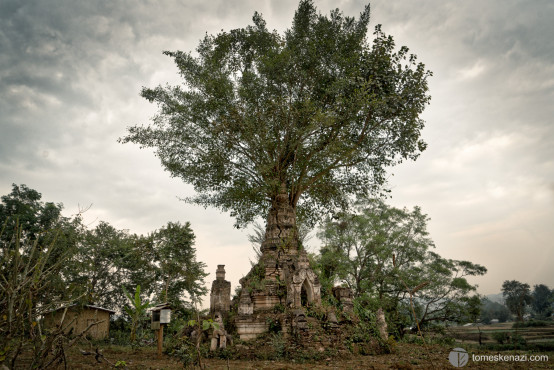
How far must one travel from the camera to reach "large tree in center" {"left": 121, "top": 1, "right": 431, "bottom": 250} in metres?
13.6

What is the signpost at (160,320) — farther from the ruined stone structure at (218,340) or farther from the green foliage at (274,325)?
the green foliage at (274,325)

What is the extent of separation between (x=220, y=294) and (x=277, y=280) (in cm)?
250

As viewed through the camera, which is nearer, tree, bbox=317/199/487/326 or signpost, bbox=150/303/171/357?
signpost, bbox=150/303/171/357

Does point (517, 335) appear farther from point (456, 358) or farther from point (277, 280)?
point (277, 280)

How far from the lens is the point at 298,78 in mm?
14602

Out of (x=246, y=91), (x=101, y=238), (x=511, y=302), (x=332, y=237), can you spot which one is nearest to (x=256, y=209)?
(x=246, y=91)

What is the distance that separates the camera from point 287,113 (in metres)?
13.7

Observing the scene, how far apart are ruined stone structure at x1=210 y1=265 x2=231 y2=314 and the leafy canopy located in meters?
3.80

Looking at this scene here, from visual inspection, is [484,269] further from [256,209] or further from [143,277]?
[143,277]

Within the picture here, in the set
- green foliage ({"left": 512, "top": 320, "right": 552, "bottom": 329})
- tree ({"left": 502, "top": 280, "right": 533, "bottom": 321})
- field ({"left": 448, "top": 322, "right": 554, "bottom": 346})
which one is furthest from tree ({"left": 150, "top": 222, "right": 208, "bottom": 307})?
Result: tree ({"left": 502, "top": 280, "right": 533, "bottom": 321})

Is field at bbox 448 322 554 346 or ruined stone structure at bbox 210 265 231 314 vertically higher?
ruined stone structure at bbox 210 265 231 314

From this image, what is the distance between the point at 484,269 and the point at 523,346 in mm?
5671

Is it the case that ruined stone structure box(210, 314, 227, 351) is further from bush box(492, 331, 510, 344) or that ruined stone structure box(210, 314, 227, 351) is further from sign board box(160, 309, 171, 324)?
bush box(492, 331, 510, 344)

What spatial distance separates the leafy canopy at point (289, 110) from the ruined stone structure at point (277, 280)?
1420mm
